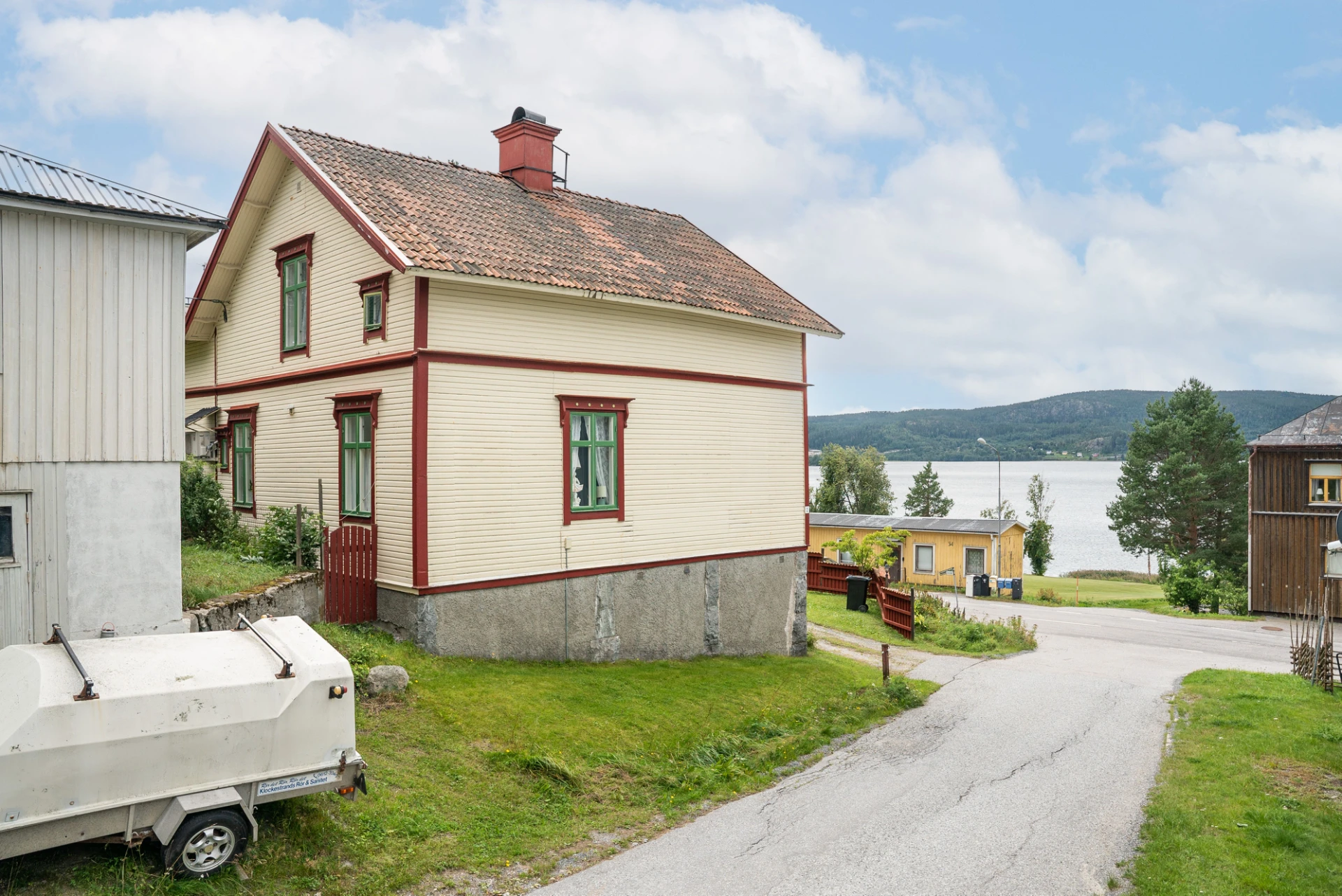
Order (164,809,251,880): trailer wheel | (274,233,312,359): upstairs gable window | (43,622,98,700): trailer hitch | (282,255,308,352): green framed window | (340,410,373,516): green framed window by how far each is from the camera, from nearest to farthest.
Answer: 1. (43,622,98,700): trailer hitch
2. (164,809,251,880): trailer wheel
3. (340,410,373,516): green framed window
4. (274,233,312,359): upstairs gable window
5. (282,255,308,352): green framed window

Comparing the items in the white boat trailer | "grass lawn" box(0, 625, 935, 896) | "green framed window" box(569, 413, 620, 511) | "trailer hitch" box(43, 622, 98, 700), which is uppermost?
"green framed window" box(569, 413, 620, 511)

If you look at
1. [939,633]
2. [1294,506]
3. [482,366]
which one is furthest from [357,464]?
[1294,506]

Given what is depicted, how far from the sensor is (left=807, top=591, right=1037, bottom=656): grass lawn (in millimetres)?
25375

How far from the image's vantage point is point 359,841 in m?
8.64

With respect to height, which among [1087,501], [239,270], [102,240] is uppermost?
[239,270]

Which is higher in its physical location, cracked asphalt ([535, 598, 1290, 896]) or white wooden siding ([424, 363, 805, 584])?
white wooden siding ([424, 363, 805, 584])

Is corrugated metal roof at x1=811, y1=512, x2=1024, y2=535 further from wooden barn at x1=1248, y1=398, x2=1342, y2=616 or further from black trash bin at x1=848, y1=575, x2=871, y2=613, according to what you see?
black trash bin at x1=848, y1=575, x2=871, y2=613

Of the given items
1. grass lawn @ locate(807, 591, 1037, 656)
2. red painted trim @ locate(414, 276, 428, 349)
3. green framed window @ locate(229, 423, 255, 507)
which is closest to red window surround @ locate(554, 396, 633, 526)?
red painted trim @ locate(414, 276, 428, 349)

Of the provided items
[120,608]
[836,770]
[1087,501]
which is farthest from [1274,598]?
[1087,501]

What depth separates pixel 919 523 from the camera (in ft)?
159

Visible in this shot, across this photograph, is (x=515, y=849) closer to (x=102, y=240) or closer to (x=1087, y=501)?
(x=102, y=240)

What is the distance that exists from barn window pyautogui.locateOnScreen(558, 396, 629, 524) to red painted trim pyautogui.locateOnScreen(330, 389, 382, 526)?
3231 millimetres

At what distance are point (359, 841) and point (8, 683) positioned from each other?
320 cm

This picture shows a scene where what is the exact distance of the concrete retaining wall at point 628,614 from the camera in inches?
612
